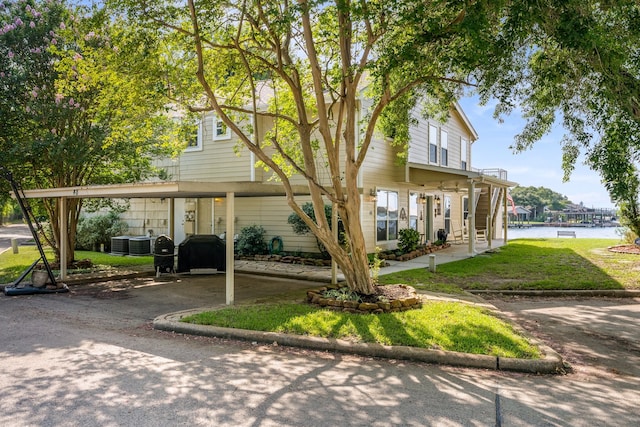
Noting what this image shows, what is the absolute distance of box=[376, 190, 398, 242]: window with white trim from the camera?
590 inches

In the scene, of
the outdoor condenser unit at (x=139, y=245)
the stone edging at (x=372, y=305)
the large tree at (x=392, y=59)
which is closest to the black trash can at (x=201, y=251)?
the large tree at (x=392, y=59)

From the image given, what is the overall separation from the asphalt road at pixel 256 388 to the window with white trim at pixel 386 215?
31.7 ft

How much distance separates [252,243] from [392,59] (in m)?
9.73

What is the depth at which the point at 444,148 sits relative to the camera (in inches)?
781

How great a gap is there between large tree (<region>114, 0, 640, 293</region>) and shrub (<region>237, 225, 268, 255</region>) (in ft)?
17.9

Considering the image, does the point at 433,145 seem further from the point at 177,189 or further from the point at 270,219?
the point at 177,189

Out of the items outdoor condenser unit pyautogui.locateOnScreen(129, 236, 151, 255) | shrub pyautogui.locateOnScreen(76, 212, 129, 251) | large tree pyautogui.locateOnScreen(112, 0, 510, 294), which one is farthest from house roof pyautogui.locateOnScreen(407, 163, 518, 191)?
shrub pyautogui.locateOnScreen(76, 212, 129, 251)

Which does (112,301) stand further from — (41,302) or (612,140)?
(612,140)

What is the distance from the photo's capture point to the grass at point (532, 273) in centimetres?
989

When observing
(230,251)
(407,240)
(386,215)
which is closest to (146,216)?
(386,215)

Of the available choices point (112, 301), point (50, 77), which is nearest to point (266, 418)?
point (112, 301)

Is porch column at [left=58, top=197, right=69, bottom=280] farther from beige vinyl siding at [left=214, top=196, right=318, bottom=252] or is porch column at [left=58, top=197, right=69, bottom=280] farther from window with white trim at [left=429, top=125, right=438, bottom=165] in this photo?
window with white trim at [left=429, top=125, right=438, bottom=165]

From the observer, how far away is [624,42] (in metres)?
6.36

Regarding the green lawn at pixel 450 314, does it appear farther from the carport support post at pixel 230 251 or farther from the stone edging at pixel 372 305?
the carport support post at pixel 230 251
